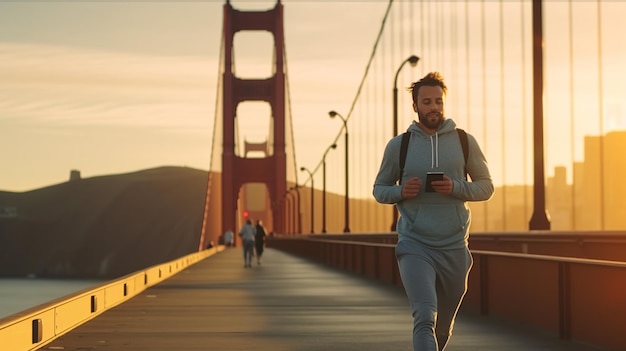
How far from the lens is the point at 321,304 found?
15109 millimetres

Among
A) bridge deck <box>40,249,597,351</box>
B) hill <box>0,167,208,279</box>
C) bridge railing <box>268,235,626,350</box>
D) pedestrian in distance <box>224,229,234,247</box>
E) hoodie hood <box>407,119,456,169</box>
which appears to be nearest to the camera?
hoodie hood <box>407,119,456,169</box>

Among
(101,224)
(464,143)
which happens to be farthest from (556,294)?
(101,224)

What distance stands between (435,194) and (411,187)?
0.53ft

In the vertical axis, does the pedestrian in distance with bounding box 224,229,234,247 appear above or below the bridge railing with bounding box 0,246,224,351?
below

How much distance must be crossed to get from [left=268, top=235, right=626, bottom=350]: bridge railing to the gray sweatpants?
115 inches

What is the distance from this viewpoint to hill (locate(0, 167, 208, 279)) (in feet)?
622

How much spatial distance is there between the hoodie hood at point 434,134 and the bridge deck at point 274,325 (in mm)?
3391

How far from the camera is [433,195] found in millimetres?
5836

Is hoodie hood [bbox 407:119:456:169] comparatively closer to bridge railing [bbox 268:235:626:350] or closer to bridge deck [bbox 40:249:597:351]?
bridge railing [bbox 268:235:626:350]

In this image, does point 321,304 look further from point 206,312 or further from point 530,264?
point 530,264

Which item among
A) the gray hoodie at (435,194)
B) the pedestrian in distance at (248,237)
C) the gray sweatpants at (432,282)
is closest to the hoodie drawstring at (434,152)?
the gray hoodie at (435,194)

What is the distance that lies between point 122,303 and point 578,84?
1282cm

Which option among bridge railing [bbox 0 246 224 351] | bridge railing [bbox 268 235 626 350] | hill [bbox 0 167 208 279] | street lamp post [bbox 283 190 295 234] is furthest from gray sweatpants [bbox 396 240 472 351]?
hill [bbox 0 167 208 279]

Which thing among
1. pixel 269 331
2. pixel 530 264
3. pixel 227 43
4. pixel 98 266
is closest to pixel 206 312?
pixel 269 331
